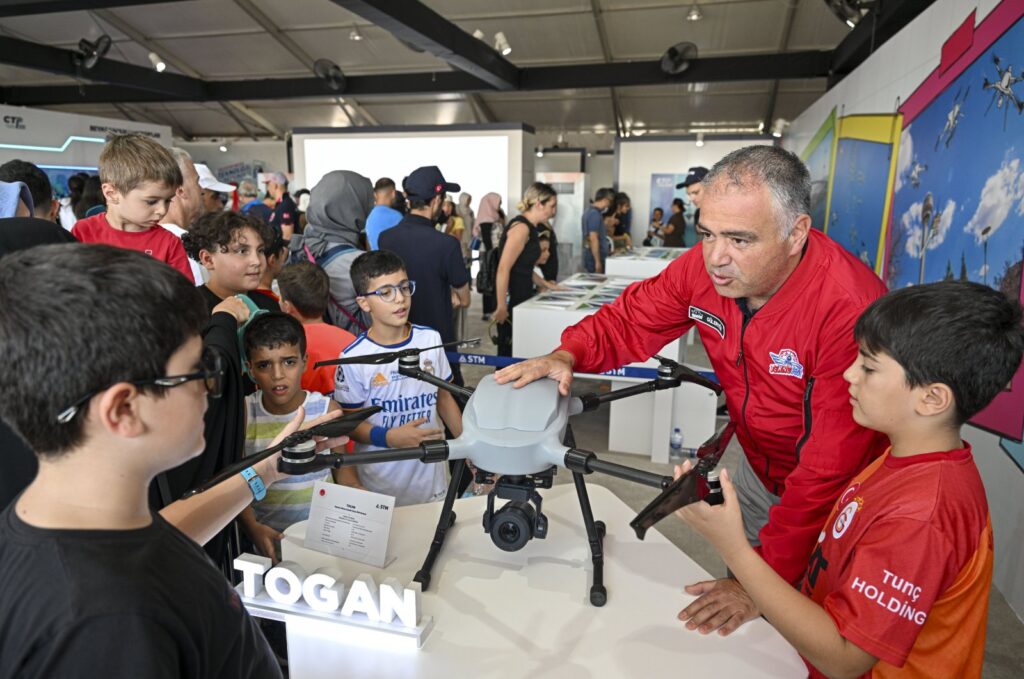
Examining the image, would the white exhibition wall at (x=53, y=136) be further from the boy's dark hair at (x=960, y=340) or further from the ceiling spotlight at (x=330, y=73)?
the boy's dark hair at (x=960, y=340)

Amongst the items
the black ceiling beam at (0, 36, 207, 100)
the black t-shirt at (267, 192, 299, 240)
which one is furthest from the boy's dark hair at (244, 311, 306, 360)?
the black ceiling beam at (0, 36, 207, 100)

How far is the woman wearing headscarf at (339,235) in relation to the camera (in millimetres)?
3609

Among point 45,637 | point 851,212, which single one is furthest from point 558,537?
point 851,212

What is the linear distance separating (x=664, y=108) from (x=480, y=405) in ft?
A: 47.3

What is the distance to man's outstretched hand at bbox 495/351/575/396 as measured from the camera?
1.37m

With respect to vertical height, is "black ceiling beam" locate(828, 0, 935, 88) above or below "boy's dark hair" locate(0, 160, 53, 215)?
above

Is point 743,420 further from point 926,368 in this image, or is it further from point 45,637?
point 45,637

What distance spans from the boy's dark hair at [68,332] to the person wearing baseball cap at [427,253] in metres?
2.87

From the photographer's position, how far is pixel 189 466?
60.6 inches

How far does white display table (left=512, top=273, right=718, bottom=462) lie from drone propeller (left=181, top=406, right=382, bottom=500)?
2876 millimetres

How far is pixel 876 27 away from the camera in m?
6.09

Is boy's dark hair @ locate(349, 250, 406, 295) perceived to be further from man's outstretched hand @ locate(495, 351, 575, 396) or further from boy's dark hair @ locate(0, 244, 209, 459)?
boy's dark hair @ locate(0, 244, 209, 459)

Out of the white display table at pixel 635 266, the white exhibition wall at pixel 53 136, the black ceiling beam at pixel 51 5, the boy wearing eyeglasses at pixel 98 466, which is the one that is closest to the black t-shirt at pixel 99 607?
the boy wearing eyeglasses at pixel 98 466

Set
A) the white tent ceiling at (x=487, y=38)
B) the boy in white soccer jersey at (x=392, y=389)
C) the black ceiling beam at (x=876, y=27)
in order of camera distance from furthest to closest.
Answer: the white tent ceiling at (x=487, y=38)
the black ceiling beam at (x=876, y=27)
the boy in white soccer jersey at (x=392, y=389)
